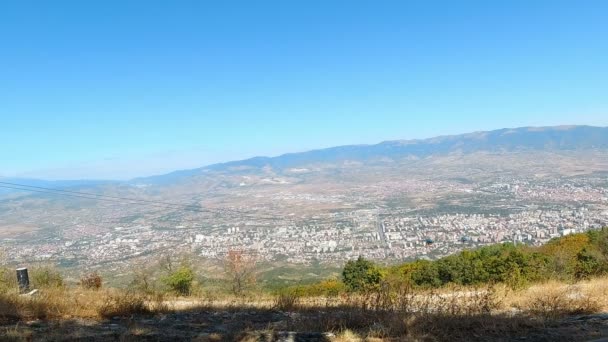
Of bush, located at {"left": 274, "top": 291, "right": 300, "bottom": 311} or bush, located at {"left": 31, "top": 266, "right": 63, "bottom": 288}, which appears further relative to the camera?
bush, located at {"left": 31, "top": 266, "right": 63, "bottom": 288}

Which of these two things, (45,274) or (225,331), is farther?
(45,274)

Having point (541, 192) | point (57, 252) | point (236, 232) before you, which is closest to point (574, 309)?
point (57, 252)

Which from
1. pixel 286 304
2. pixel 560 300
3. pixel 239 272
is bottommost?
pixel 239 272

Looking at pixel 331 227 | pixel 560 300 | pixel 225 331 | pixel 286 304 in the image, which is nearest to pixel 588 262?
pixel 560 300

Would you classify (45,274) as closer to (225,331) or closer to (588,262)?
(225,331)

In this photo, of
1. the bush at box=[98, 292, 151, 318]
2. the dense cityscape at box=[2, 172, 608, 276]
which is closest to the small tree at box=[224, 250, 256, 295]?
the bush at box=[98, 292, 151, 318]

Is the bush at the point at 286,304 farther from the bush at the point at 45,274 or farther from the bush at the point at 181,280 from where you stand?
the bush at the point at 45,274

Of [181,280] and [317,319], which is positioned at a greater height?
[317,319]

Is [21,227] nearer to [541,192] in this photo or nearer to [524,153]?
[541,192]

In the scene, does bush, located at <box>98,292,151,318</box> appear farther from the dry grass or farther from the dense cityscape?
the dense cityscape

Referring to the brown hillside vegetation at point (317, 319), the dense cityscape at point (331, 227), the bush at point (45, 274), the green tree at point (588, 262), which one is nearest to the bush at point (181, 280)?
the bush at point (45, 274)

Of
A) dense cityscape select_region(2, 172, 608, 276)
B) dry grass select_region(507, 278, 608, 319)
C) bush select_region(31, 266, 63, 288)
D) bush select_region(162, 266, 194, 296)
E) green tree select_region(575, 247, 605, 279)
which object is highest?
dry grass select_region(507, 278, 608, 319)

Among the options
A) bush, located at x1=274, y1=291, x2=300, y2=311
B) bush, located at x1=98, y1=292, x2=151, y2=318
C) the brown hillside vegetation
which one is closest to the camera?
the brown hillside vegetation
